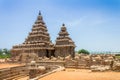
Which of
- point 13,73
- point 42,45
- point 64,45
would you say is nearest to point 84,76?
point 13,73

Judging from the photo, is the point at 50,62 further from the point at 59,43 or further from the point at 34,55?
the point at 59,43

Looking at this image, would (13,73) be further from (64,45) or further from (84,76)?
(64,45)

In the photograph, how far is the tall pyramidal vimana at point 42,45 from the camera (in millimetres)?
41562

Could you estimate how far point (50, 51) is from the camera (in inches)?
1729

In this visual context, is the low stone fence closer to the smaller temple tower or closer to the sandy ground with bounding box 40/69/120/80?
the sandy ground with bounding box 40/69/120/80

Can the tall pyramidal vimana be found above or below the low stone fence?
above

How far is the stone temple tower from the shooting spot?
41344 millimetres

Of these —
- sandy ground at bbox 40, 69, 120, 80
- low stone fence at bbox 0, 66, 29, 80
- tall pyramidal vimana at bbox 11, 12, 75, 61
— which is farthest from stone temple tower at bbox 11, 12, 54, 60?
sandy ground at bbox 40, 69, 120, 80

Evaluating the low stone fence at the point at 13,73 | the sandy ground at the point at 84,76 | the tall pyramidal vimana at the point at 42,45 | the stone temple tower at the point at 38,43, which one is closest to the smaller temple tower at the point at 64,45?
the tall pyramidal vimana at the point at 42,45

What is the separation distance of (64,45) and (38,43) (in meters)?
5.72

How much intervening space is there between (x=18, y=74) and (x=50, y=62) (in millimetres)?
7175

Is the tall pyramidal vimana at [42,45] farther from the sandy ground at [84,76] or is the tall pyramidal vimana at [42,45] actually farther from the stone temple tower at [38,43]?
the sandy ground at [84,76]

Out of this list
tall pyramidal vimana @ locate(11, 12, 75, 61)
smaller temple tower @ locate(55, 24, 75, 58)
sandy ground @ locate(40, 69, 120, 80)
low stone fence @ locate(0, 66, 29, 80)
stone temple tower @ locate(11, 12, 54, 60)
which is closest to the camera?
sandy ground @ locate(40, 69, 120, 80)

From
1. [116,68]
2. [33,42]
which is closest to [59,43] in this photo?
[33,42]
